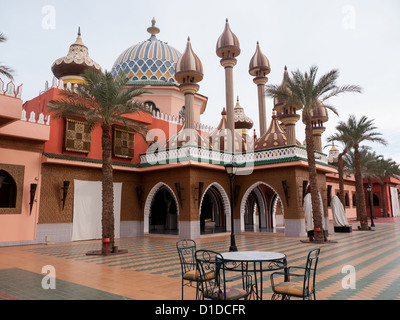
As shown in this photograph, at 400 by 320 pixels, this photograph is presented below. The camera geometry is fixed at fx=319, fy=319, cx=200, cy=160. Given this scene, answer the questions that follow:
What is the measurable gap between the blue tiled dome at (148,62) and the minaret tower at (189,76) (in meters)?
6.05

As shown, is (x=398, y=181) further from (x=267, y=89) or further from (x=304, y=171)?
(x=267, y=89)

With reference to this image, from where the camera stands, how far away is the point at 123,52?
95.1 feet

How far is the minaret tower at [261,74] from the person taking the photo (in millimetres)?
25406

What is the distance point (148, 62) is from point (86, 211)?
14892 mm

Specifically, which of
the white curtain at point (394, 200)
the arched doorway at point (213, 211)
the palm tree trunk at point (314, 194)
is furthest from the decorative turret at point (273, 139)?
the white curtain at point (394, 200)

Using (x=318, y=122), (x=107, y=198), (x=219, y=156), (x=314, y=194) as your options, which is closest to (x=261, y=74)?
(x=318, y=122)

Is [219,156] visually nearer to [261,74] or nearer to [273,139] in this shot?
[273,139]

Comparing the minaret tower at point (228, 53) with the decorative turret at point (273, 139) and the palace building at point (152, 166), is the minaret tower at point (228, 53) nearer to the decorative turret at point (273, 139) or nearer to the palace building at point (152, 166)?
the palace building at point (152, 166)

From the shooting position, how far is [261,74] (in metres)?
25.7

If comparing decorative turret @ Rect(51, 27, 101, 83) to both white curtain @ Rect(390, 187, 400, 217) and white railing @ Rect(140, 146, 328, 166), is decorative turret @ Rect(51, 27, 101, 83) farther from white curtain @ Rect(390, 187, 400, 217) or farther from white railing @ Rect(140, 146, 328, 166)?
white curtain @ Rect(390, 187, 400, 217)

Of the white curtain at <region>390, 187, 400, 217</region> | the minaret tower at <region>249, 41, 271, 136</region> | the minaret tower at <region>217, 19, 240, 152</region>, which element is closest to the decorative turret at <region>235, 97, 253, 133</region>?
the minaret tower at <region>249, 41, 271, 136</region>

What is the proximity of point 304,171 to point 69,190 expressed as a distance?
13.1 metres

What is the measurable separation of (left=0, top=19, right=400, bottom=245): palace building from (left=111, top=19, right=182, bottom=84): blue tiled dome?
159cm

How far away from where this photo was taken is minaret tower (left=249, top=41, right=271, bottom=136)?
25.4 meters
